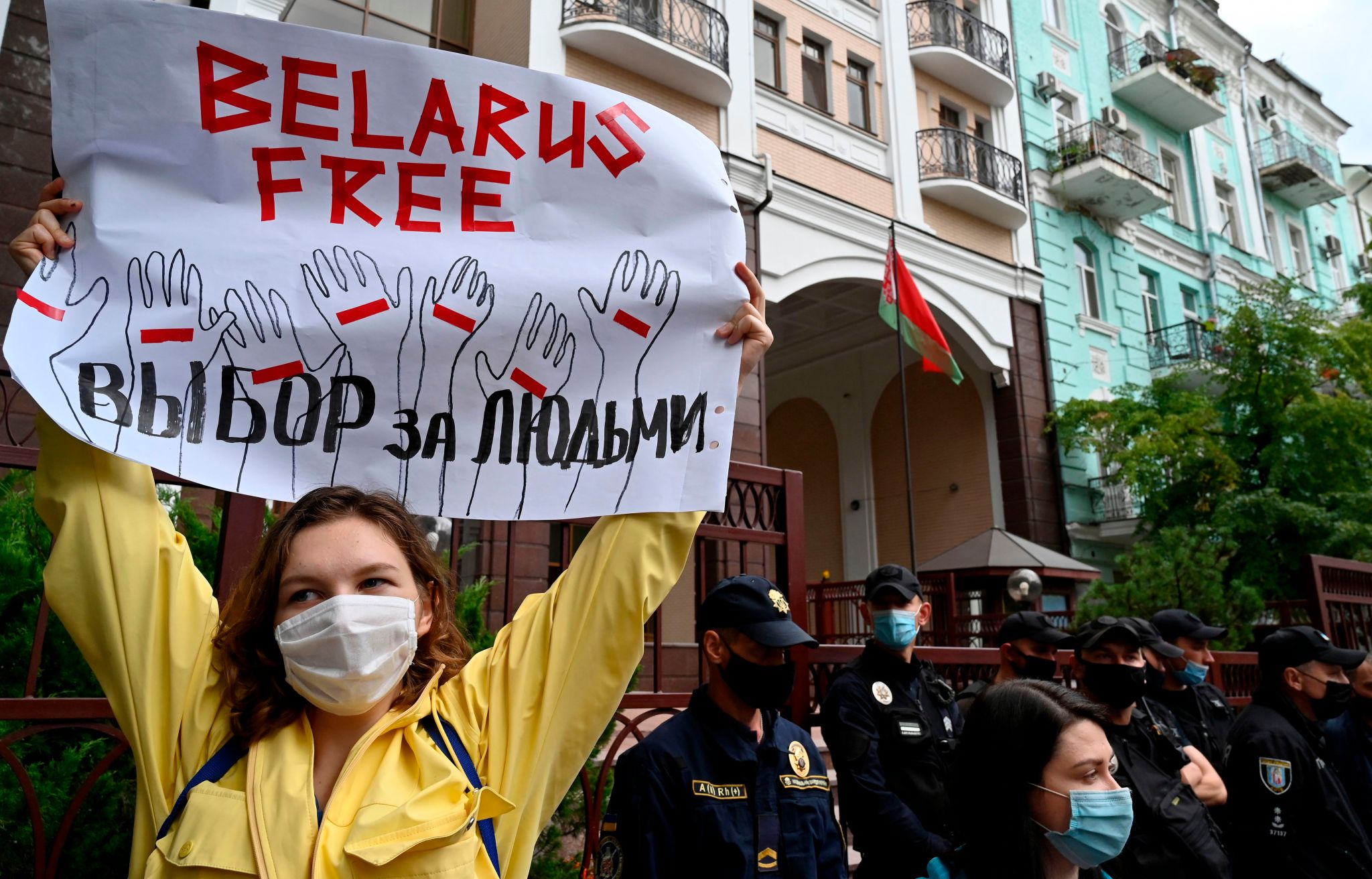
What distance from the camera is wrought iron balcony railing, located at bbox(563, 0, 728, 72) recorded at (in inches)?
460

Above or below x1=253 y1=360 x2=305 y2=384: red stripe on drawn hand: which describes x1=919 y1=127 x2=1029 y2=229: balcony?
above

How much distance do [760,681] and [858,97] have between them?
14.3m

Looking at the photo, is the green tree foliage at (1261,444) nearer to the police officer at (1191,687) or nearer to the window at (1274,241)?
the window at (1274,241)

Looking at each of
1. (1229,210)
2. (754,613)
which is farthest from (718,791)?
(1229,210)

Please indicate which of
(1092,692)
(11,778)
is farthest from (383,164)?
(1092,692)

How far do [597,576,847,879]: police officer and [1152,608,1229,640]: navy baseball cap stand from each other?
3435mm

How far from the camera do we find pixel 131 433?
1.79 m

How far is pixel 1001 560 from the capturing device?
487 inches

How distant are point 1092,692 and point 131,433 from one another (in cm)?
337

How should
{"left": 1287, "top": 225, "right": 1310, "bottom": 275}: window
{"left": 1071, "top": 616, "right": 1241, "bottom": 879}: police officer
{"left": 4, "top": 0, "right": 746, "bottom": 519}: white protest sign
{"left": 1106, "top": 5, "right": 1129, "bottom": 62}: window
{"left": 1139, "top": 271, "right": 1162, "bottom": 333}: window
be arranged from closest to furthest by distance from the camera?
{"left": 4, "top": 0, "right": 746, "bottom": 519}: white protest sign
{"left": 1071, "top": 616, "right": 1241, "bottom": 879}: police officer
{"left": 1139, "top": 271, "right": 1162, "bottom": 333}: window
{"left": 1106, "top": 5, "right": 1129, "bottom": 62}: window
{"left": 1287, "top": 225, "right": 1310, "bottom": 275}: window

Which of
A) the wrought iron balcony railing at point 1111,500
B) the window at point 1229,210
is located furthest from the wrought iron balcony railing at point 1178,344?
the window at point 1229,210

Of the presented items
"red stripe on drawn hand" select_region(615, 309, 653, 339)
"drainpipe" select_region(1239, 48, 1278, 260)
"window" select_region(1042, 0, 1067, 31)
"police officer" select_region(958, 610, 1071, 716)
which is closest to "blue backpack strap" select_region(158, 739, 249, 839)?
"red stripe on drawn hand" select_region(615, 309, 653, 339)

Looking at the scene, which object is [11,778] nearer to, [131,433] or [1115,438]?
[131,433]

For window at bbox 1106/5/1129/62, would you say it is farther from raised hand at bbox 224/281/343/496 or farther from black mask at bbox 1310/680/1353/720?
raised hand at bbox 224/281/343/496
